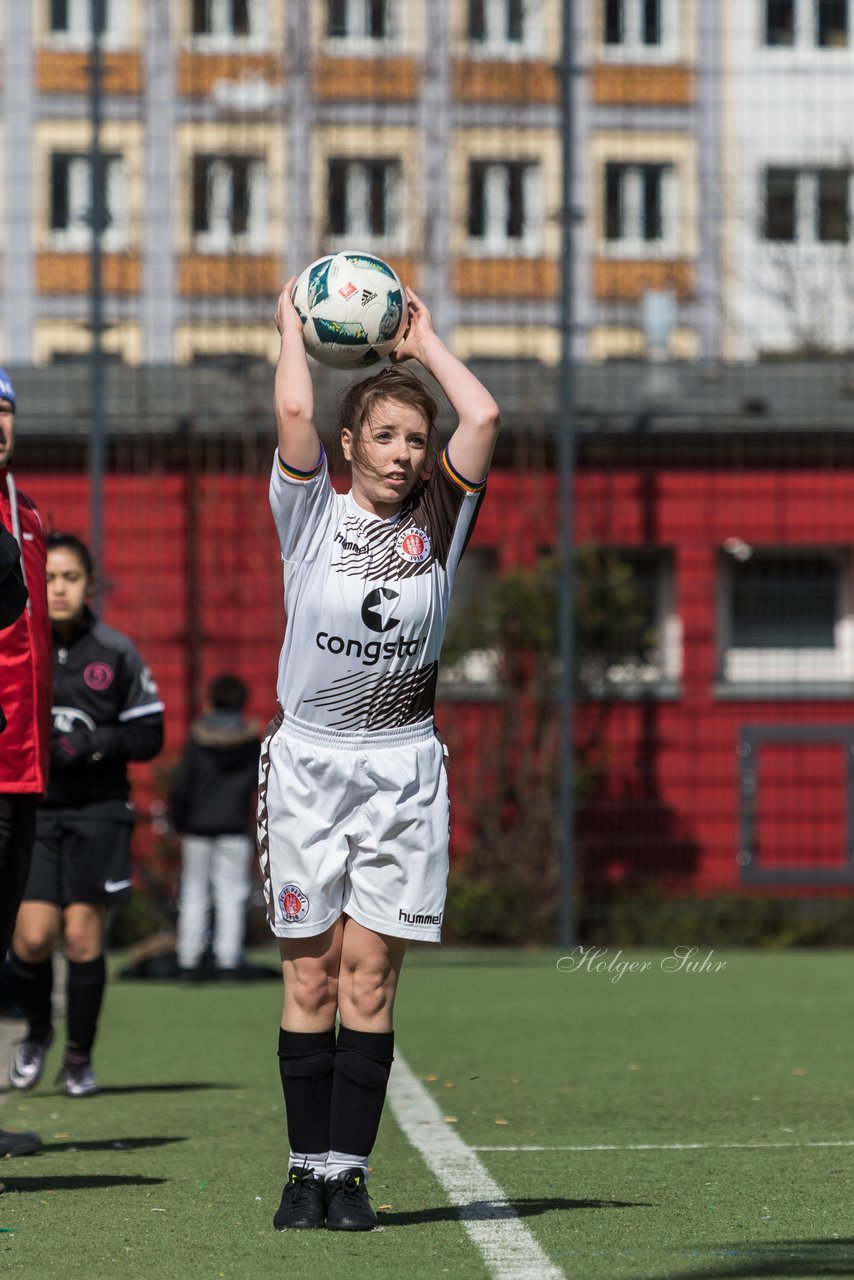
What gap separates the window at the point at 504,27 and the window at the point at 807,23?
3.01 metres

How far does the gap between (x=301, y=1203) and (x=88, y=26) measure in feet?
37.3

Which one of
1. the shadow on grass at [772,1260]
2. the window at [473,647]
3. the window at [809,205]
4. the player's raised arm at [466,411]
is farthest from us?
the window at [809,205]

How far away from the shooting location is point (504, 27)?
1556 centimetres

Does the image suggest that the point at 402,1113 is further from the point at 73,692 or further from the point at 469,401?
the point at 469,401

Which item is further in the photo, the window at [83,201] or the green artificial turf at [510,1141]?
the window at [83,201]

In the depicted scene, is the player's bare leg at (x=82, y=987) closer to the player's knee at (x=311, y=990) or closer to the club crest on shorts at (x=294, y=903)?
the player's knee at (x=311, y=990)

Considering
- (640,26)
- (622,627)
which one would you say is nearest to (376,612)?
(622,627)

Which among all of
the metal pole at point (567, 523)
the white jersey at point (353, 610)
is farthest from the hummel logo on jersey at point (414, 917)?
the metal pole at point (567, 523)

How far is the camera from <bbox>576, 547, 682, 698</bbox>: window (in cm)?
1455

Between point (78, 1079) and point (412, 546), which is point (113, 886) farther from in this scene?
point (412, 546)

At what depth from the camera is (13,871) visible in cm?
527

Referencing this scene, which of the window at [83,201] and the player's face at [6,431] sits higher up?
the window at [83,201]

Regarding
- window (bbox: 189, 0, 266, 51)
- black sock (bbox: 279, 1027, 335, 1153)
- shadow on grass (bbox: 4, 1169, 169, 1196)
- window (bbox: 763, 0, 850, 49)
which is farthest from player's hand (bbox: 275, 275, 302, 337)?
window (bbox: 763, 0, 850, 49)

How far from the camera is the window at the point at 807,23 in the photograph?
19.3 metres
